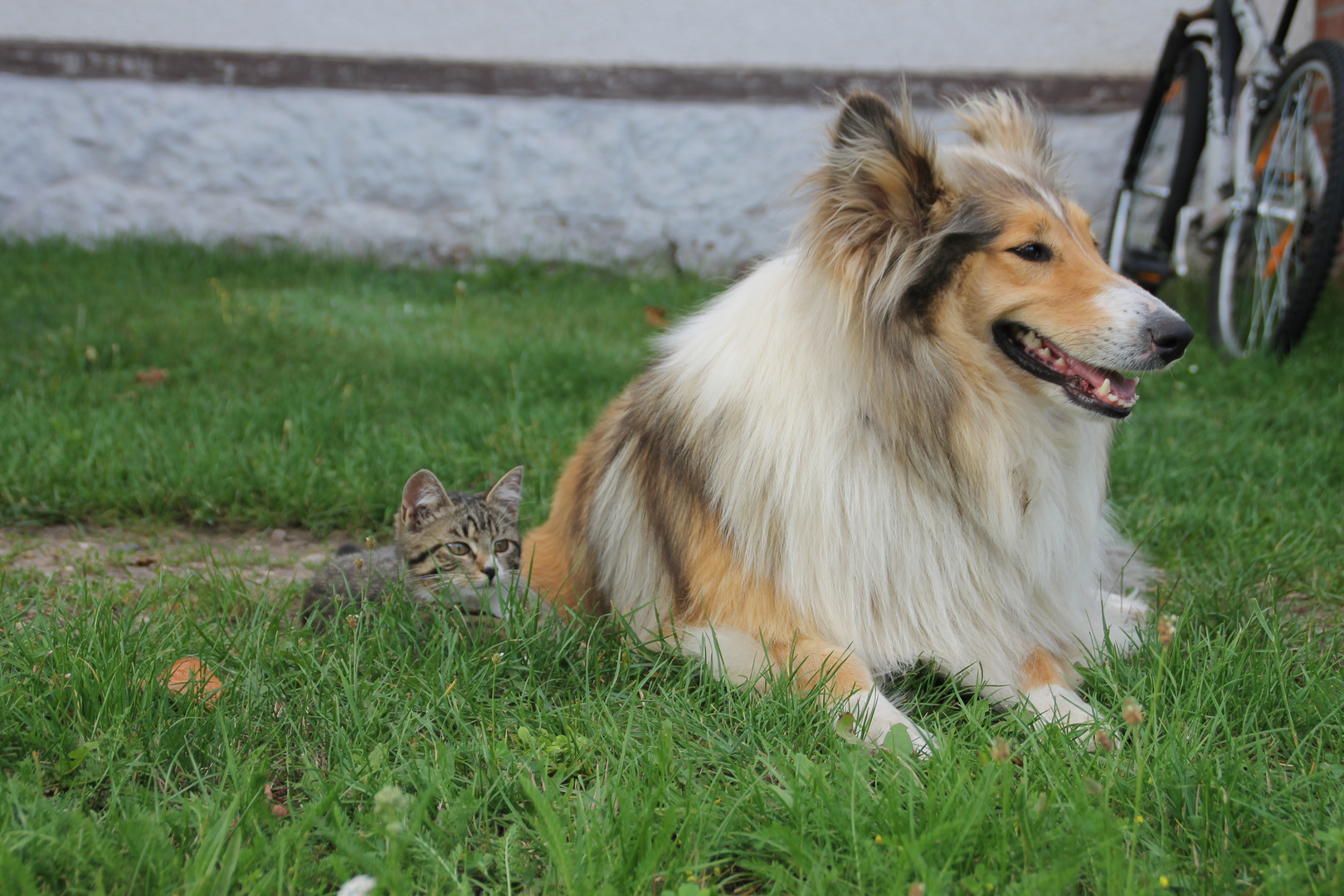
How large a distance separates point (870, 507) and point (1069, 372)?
0.55 m

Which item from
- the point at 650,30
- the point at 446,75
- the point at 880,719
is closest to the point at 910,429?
the point at 880,719

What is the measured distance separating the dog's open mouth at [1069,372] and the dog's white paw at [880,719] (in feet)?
2.65

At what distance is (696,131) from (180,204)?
157 inches

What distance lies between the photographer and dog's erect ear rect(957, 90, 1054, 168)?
8.91 ft

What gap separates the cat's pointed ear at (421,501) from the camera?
2.71 m

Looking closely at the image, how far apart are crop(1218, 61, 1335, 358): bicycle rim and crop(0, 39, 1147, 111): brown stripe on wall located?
214 cm

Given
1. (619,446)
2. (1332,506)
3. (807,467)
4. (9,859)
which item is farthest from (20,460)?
(1332,506)

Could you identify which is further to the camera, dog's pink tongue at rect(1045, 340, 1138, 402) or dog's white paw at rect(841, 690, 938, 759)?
dog's pink tongue at rect(1045, 340, 1138, 402)

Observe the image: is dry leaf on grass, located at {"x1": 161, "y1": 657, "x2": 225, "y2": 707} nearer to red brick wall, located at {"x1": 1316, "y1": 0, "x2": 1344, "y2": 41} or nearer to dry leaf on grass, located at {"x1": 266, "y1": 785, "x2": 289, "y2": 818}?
dry leaf on grass, located at {"x1": 266, "y1": 785, "x2": 289, "y2": 818}

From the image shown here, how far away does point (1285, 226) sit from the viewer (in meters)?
5.18

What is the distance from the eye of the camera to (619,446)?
8.83 ft

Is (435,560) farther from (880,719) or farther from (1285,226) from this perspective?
(1285,226)

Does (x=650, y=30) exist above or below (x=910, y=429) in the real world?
above

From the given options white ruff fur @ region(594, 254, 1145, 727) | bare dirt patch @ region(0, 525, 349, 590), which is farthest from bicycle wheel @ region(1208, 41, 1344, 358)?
bare dirt patch @ region(0, 525, 349, 590)
